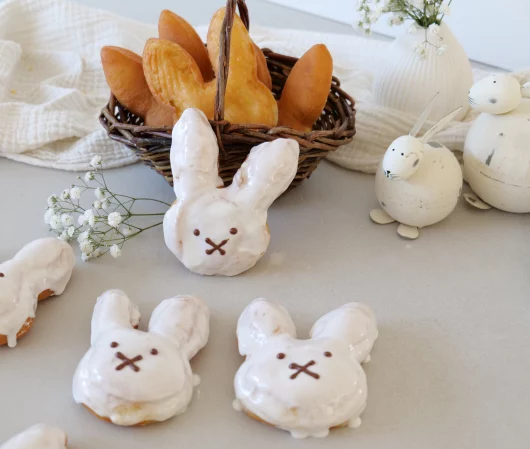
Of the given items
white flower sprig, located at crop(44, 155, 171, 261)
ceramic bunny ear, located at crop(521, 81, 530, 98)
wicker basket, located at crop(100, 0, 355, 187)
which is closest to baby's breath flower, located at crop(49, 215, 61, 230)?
white flower sprig, located at crop(44, 155, 171, 261)

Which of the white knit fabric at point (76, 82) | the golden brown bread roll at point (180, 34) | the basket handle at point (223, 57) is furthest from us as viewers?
the white knit fabric at point (76, 82)

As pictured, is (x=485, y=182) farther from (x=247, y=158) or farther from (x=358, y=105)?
(x=247, y=158)

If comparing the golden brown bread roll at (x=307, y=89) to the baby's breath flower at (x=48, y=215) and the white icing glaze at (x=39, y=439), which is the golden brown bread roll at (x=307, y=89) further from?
the white icing glaze at (x=39, y=439)

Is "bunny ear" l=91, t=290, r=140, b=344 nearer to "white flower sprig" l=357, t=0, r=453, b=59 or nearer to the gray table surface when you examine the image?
the gray table surface

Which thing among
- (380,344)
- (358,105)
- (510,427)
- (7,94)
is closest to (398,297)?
(380,344)

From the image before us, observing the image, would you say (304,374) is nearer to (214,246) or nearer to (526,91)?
(214,246)

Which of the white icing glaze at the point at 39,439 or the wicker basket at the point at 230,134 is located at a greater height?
the wicker basket at the point at 230,134

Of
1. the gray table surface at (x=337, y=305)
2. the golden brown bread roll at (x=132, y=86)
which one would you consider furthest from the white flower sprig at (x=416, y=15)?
the golden brown bread roll at (x=132, y=86)
